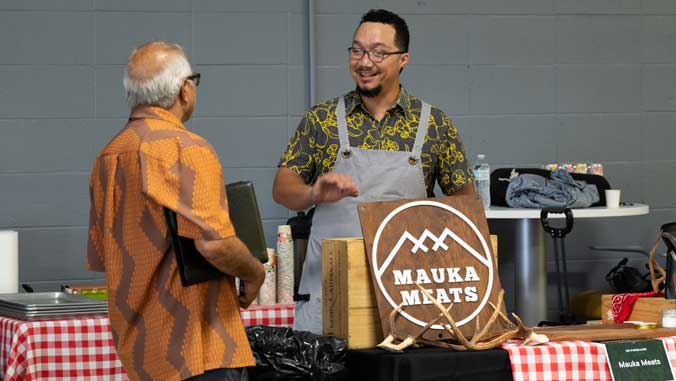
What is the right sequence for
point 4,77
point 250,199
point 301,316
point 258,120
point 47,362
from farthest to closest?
1. point 258,120
2. point 4,77
3. point 47,362
4. point 301,316
5. point 250,199

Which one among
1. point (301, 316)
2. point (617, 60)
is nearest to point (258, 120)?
point (617, 60)

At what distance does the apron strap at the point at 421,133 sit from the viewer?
2.94 meters

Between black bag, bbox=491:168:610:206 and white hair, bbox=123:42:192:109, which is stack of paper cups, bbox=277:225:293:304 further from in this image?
white hair, bbox=123:42:192:109

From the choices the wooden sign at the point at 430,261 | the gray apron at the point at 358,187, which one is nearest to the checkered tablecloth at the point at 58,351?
the gray apron at the point at 358,187

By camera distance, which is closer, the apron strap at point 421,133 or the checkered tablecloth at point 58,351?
the apron strap at point 421,133

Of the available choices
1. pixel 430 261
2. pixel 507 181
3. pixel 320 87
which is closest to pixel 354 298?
pixel 430 261

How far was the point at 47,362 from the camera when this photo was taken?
3184 millimetres

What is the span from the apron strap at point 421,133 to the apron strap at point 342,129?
0.60ft

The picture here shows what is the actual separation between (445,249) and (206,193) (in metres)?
0.61

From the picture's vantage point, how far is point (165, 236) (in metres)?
2.17

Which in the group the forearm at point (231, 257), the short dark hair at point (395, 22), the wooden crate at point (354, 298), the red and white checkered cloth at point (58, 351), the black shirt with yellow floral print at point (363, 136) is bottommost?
the red and white checkered cloth at point (58, 351)

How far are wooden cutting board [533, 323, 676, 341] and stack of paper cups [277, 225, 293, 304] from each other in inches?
64.0

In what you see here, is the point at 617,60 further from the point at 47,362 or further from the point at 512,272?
the point at 47,362

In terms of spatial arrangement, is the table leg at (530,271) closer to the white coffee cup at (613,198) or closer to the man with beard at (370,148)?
the white coffee cup at (613,198)
